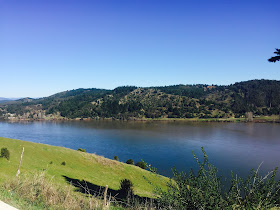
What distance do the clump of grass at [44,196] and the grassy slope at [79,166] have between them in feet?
37.3

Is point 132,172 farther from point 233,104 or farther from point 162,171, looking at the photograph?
point 233,104

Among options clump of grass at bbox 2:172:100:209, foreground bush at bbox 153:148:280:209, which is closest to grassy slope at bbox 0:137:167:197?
clump of grass at bbox 2:172:100:209

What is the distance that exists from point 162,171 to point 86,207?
33.4m

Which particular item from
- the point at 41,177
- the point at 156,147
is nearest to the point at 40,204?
the point at 41,177

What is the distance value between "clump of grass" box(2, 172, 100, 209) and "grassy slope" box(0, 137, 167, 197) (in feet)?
37.3

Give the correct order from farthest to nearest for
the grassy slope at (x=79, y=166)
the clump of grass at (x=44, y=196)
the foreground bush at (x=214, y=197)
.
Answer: the grassy slope at (x=79, y=166) < the clump of grass at (x=44, y=196) < the foreground bush at (x=214, y=197)

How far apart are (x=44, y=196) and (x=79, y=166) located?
19.5 meters

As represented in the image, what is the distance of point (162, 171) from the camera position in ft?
133

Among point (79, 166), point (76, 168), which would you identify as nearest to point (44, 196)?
point (76, 168)

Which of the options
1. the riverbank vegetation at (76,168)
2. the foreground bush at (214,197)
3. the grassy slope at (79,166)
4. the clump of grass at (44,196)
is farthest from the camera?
the grassy slope at (79,166)

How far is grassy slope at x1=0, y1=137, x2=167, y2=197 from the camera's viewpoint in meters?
23.8

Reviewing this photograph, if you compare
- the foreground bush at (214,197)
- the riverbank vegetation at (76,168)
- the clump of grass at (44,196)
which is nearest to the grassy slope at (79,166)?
the riverbank vegetation at (76,168)

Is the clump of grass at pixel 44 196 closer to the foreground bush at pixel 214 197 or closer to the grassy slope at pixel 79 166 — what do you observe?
the foreground bush at pixel 214 197

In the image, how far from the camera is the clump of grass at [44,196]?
8.89 meters
